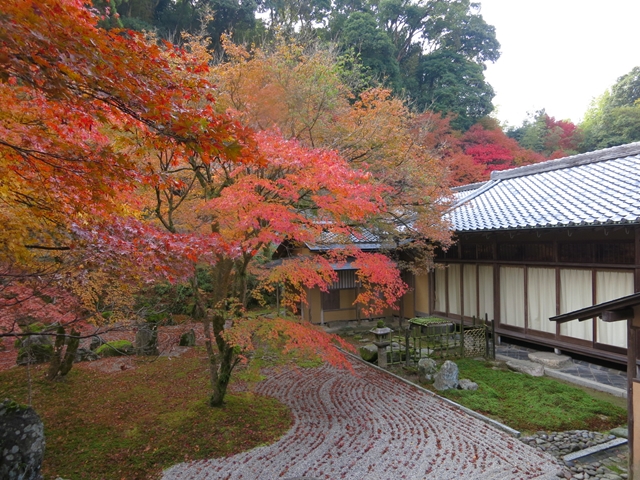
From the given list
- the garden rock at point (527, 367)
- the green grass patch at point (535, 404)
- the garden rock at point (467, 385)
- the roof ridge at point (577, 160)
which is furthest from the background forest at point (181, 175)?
the roof ridge at point (577, 160)

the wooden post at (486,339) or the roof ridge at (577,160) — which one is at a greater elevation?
the roof ridge at (577,160)

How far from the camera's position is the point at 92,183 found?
4.27 meters

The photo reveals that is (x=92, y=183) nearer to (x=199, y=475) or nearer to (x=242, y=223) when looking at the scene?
(x=242, y=223)

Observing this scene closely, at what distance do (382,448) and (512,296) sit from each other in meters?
7.55

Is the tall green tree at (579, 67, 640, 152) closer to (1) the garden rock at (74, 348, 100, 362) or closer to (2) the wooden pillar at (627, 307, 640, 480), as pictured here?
(2) the wooden pillar at (627, 307, 640, 480)

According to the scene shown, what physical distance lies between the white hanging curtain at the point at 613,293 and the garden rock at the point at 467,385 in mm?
3513

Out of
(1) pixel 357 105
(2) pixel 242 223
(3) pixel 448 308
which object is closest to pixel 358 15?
(1) pixel 357 105

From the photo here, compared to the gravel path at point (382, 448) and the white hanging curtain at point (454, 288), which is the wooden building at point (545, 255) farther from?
the gravel path at point (382, 448)

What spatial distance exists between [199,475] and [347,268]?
10.0 metres

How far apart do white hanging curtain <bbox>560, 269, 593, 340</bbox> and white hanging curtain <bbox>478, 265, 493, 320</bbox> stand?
2338mm

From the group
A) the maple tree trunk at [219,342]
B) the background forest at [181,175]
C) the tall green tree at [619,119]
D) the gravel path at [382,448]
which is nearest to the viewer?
the background forest at [181,175]

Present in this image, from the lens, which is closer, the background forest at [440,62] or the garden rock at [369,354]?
the garden rock at [369,354]

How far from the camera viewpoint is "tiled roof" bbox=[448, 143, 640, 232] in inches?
347

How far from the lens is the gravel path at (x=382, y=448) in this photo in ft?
18.0
